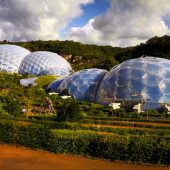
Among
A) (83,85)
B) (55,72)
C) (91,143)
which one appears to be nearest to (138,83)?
(83,85)

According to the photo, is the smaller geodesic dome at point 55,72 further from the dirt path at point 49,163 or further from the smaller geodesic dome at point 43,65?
the dirt path at point 49,163

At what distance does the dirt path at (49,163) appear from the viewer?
59.7 ft

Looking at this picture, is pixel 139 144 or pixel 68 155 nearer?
pixel 139 144

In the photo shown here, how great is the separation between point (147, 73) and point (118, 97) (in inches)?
182

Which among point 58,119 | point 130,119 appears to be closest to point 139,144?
point 58,119

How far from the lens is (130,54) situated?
3971 inches

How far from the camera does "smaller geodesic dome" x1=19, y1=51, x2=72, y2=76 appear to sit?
77.9 meters

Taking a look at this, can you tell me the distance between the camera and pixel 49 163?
62.3ft

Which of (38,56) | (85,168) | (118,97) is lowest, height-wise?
(85,168)

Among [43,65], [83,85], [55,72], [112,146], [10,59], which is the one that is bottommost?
[112,146]

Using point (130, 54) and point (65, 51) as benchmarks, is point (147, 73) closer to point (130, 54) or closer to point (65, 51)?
point (130, 54)

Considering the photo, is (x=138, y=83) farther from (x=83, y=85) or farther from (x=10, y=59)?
(x=10, y=59)

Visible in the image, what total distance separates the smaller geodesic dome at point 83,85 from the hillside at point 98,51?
91.2ft

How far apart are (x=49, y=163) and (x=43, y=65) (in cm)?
6077
